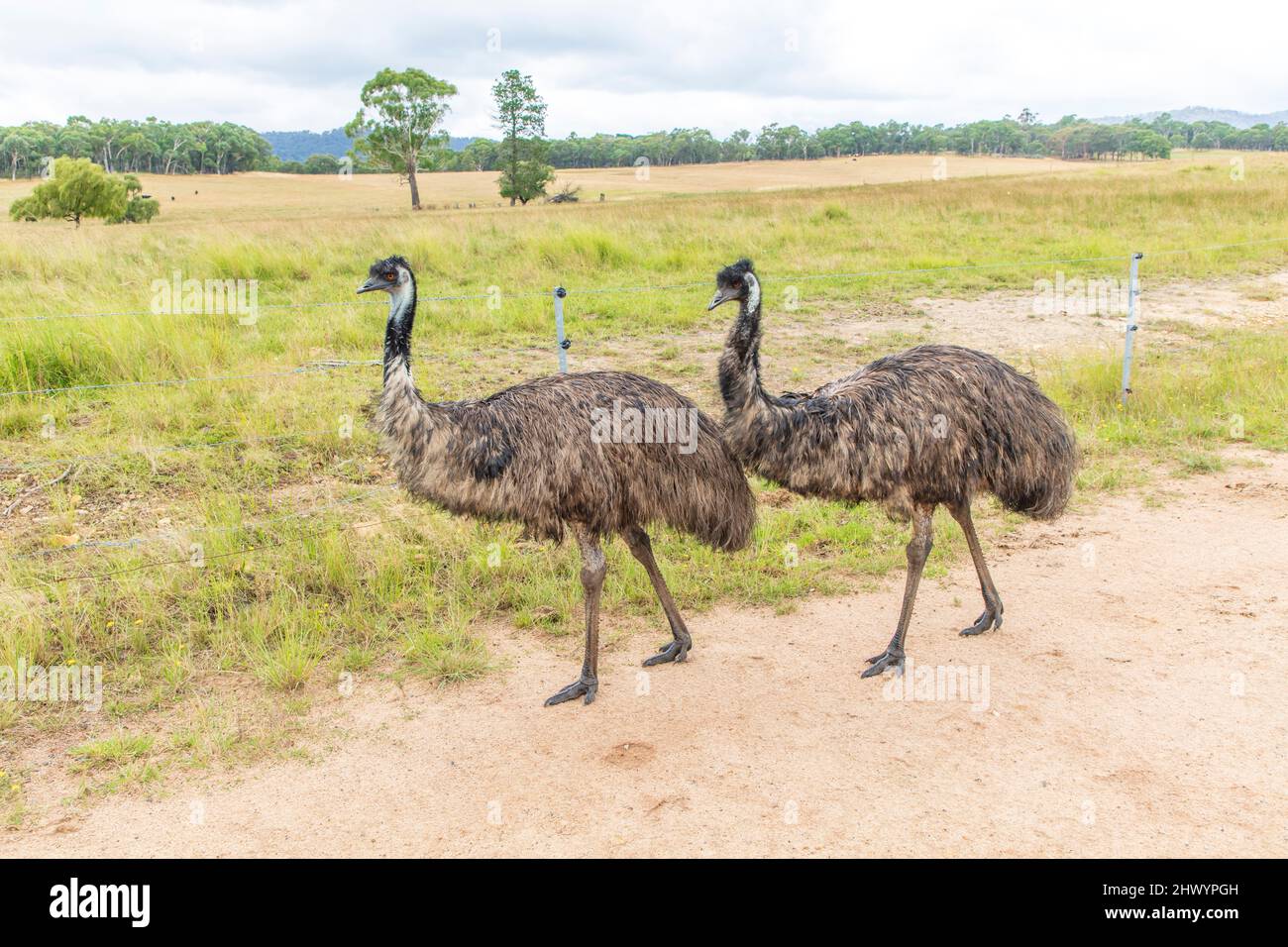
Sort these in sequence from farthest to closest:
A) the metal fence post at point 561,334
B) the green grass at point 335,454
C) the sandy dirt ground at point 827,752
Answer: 1. the metal fence post at point 561,334
2. the green grass at point 335,454
3. the sandy dirt ground at point 827,752

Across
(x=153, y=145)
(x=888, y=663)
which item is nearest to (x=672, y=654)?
(x=888, y=663)

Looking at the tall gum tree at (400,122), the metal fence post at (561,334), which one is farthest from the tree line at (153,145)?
the metal fence post at (561,334)

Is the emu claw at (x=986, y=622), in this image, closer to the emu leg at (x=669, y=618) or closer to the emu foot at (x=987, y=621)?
the emu foot at (x=987, y=621)

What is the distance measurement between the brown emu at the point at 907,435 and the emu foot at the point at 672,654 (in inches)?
38.0

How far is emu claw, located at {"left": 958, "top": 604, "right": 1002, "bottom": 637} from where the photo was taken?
5.75m

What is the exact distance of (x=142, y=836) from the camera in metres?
4.02

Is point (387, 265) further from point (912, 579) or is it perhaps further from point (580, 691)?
point (912, 579)

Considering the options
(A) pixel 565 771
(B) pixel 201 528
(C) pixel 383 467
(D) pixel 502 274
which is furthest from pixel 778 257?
(A) pixel 565 771

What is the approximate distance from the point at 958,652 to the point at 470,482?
2.81m

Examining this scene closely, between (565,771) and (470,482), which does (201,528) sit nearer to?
(470,482)

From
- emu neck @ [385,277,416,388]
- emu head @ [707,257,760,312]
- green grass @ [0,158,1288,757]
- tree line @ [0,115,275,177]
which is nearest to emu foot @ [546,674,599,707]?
green grass @ [0,158,1288,757]

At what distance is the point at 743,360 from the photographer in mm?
4742

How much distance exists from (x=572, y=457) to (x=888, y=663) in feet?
6.58

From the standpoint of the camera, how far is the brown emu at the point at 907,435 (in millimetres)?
4801
